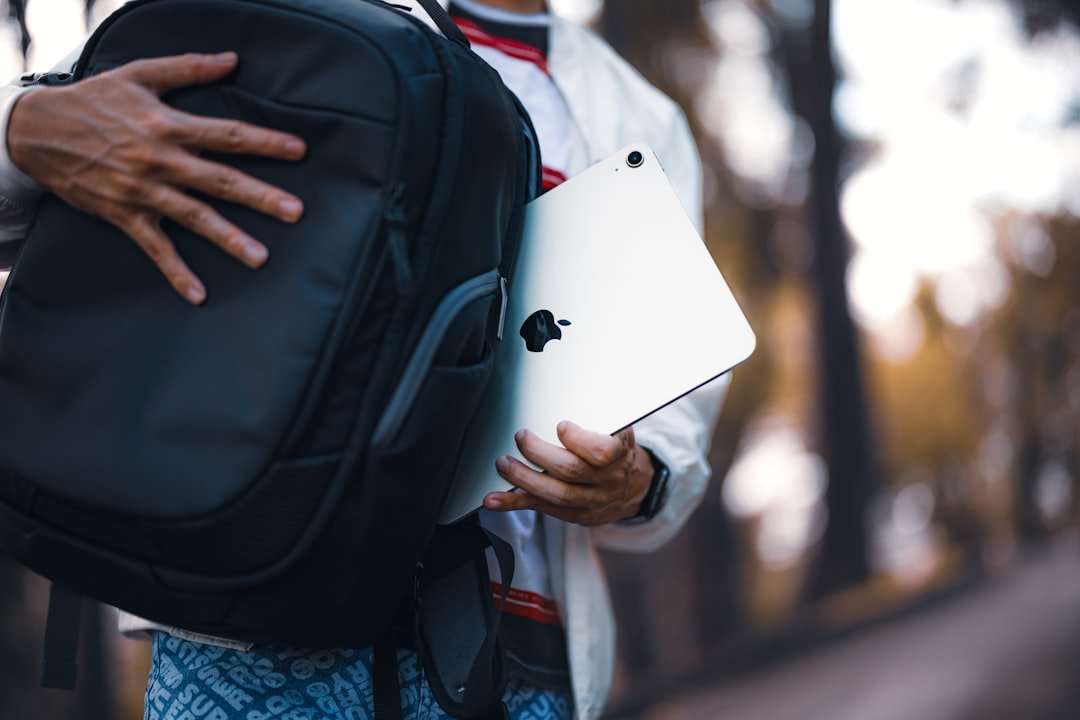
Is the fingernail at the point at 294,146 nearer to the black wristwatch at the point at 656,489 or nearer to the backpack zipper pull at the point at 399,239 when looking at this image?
the backpack zipper pull at the point at 399,239


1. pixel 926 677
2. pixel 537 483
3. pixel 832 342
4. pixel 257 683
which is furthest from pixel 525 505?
pixel 832 342

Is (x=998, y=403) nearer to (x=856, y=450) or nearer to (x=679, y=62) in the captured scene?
(x=856, y=450)

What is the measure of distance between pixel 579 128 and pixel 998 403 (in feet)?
74.2

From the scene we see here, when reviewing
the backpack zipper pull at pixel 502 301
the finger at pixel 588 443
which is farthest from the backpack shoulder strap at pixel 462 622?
the backpack zipper pull at pixel 502 301

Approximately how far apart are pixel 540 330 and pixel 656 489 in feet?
1.10

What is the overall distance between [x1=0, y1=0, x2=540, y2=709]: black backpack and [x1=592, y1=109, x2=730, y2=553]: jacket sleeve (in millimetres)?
473

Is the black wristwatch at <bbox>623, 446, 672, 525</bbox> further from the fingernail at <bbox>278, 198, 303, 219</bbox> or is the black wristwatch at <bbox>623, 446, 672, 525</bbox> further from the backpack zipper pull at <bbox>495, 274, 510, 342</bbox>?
the fingernail at <bbox>278, 198, 303, 219</bbox>

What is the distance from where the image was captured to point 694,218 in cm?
174

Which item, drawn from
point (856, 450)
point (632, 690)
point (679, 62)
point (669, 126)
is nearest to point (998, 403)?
point (856, 450)

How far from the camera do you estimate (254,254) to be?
1100 mm

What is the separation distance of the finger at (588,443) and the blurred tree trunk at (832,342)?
32.6 feet

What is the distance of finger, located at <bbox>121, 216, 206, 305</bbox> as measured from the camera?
3.65 feet

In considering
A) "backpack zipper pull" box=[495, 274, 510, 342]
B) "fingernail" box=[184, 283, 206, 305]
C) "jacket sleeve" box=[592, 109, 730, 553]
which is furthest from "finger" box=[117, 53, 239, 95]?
"jacket sleeve" box=[592, 109, 730, 553]

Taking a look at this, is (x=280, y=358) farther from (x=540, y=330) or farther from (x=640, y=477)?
(x=640, y=477)
